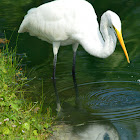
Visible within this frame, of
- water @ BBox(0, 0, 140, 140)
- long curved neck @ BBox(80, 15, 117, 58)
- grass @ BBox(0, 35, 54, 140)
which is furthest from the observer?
long curved neck @ BBox(80, 15, 117, 58)

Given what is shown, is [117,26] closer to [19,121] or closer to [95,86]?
[95,86]

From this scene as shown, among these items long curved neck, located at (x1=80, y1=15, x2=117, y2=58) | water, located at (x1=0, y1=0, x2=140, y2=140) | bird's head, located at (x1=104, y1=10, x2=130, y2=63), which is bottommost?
water, located at (x1=0, y1=0, x2=140, y2=140)

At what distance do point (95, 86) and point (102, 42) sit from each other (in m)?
0.75

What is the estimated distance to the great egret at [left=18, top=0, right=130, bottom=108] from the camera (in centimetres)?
488

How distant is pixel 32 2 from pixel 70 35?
17.3 feet

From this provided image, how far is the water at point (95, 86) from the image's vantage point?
14.2ft

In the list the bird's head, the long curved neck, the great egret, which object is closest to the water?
the great egret

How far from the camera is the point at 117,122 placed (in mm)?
4434

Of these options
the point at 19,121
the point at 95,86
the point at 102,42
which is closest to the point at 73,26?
the point at 102,42

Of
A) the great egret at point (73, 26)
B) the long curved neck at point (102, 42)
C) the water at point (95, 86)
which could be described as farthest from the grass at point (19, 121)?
the long curved neck at point (102, 42)

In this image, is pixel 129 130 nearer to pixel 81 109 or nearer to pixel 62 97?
pixel 81 109

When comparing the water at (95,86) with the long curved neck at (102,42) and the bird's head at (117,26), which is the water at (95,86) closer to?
the long curved neck at (102,42)

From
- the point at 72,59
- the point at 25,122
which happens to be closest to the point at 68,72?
the point at 72,59

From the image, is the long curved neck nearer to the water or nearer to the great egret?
the great egret
